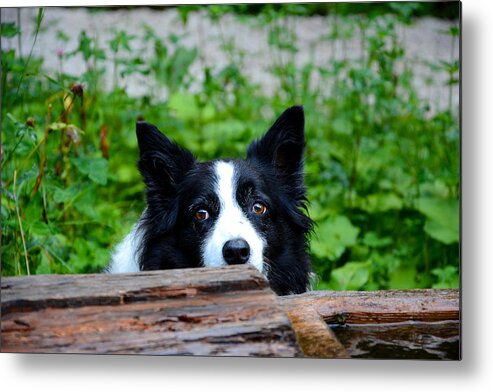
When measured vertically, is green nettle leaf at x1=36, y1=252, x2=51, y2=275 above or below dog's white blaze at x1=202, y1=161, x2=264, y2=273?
below

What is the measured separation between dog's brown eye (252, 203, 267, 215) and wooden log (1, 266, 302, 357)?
34 centimetres

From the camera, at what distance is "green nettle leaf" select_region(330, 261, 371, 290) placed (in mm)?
3814

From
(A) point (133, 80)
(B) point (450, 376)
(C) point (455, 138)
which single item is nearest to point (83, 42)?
(A) point (133, 80)

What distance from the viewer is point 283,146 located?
125 inches

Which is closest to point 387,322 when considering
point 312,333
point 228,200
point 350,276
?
point 312,333

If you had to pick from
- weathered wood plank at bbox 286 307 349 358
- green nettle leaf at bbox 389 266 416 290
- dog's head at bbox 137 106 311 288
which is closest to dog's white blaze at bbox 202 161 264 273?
dog's head at bbox 137 106 311 288

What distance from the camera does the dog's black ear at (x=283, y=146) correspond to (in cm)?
311

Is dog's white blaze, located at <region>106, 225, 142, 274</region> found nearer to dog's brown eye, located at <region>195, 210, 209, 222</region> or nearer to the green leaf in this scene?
dog's brown eye, located at <region>195, 210, 209, 222</region>

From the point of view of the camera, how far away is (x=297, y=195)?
3.21 m

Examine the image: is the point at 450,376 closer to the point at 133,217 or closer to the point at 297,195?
the point at 297,195

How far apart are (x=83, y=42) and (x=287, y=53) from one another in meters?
1.46

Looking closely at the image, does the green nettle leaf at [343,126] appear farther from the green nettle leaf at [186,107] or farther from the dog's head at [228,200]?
the dog's head at [228,200]

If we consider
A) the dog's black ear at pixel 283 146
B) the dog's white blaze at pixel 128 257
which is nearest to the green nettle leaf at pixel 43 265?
the dog's white blaze at pixel 128 257

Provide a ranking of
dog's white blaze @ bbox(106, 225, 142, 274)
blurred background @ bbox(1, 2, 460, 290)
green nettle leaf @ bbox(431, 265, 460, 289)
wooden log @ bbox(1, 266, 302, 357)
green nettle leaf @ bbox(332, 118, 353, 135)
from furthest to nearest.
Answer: green nettle leaf @ bbox(332, 118, 353, 135)
blurred background @ bbox(1, 2, 460, 290)
green nettle leaf @ bbox(431, 265, 460, 289)
dog's white blaze @ bbox(106, 225, 142, 274)
wooden log @ bbox(1, 266, 302, 357)
